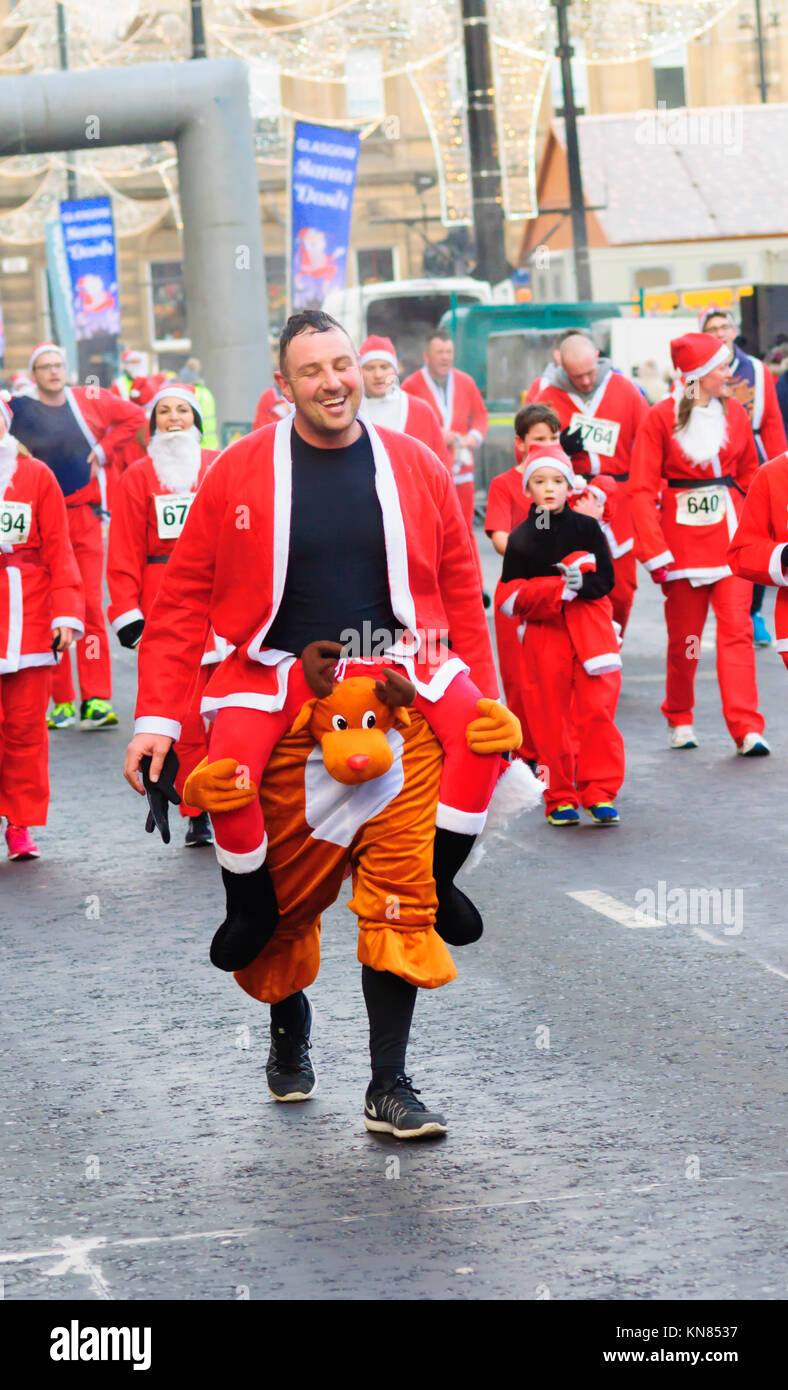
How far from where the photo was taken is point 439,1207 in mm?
4453

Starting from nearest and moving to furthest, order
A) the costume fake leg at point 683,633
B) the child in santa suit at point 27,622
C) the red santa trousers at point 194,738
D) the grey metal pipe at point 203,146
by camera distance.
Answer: the red santa trousers at point 194,738 → the child in santa suit at point 27,622 → the costume fake leg at point 683,633 → the grey metal pipe at point 203,146

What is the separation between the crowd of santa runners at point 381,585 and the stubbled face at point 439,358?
0.02 meters

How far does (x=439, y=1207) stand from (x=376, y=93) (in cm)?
5610

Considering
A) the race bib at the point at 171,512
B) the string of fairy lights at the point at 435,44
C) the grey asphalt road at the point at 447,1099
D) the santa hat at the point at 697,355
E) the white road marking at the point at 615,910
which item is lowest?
the white road marking at the point at 615,910

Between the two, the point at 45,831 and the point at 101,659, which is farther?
the point at 101,659

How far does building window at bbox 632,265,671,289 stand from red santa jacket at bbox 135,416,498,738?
37.3m

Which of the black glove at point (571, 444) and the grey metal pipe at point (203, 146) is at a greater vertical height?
the grey metal pipe at point (203, 146)

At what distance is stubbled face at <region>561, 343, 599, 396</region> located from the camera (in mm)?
11273

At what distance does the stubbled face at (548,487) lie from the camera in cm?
879

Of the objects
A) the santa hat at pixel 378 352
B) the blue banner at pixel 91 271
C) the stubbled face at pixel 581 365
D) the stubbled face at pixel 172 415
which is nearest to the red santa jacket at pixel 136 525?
the stubbled face at pixel 172 415

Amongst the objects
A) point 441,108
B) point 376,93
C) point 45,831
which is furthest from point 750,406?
point 376,93

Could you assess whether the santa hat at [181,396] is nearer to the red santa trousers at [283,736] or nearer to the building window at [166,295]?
the red santa trousers at [283,736]

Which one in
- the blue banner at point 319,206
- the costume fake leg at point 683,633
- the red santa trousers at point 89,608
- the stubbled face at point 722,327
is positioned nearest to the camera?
the costume fake leg at point 683,633

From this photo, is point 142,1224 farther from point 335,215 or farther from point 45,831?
point 335,215
